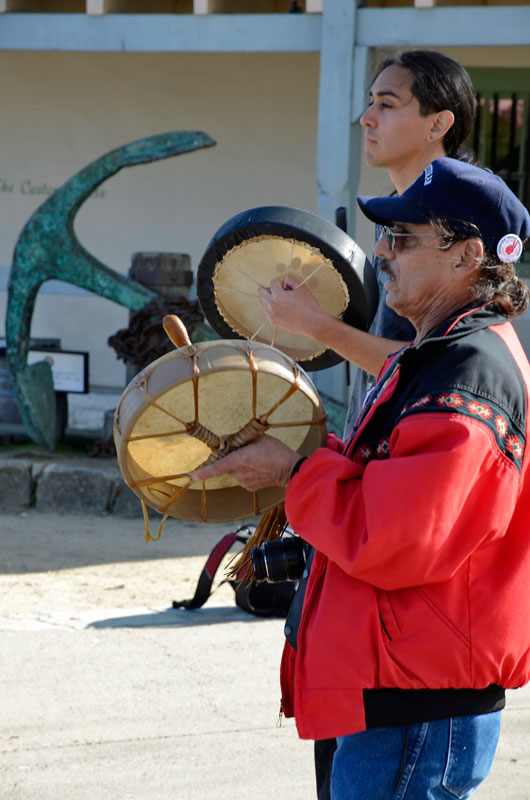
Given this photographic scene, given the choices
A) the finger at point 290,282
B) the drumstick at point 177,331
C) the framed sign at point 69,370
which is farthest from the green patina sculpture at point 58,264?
the drumstick at point 177,331

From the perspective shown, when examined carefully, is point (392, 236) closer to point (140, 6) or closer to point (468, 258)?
point (468, 258)

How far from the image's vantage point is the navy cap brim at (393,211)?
1466 mm

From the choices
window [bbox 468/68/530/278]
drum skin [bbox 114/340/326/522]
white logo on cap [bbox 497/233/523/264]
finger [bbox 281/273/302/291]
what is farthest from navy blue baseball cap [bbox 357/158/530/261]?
window [bbox 468/68/530/278]

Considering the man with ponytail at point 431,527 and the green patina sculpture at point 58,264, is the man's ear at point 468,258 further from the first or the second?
the green patina sculpture at point 58,264

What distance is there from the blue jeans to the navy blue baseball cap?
688mm

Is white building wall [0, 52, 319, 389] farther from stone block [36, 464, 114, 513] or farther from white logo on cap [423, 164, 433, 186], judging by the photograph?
white logo on cap [423, 164, 433, 186]

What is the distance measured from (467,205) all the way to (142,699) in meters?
2.30

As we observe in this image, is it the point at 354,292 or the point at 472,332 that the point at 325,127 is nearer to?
the point at 354,292

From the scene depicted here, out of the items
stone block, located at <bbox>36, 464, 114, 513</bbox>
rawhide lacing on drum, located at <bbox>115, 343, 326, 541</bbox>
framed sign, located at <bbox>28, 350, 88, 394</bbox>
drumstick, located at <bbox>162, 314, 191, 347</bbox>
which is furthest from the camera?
framed sign, located at <bbox>28, 350, 88, 394</bbox>

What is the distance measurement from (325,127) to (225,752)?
12.6 feet

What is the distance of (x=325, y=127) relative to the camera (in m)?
5.78

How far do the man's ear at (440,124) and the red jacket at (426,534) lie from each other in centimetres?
75

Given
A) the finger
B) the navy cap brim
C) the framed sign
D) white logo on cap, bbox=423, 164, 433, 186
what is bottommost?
the framed sign

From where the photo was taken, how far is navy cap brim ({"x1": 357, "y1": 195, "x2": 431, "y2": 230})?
1.47 meters
